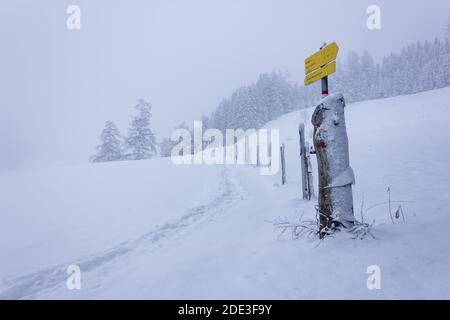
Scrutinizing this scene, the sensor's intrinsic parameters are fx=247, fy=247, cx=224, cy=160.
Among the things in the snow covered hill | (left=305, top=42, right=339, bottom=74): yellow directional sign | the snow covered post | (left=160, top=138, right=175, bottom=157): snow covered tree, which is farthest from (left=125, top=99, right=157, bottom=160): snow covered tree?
the snow covered post

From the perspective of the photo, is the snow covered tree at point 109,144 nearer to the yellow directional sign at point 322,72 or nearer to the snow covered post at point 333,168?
the yellow directional sign at point 322,72

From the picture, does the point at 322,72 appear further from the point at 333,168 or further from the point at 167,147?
the point at 167,147

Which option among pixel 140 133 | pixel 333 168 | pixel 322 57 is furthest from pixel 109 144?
pixel 333 168

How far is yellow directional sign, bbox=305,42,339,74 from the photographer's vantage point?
3.68m

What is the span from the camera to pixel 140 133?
1494 inches

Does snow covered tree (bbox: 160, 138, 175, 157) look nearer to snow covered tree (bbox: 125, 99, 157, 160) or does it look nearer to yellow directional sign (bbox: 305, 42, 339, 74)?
snow covered tree (bbox: 125, 99, 157, 160)

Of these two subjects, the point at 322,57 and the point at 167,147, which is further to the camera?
the point at 167,147

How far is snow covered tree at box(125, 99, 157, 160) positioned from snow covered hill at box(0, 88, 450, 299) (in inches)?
1219

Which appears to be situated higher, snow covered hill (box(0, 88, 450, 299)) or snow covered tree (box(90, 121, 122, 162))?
snow covered tree (box(90, 121, 122, 162))

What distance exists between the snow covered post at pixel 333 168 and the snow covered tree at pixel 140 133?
3735cm

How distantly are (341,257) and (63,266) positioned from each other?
384 cm

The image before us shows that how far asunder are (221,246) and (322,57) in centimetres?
334

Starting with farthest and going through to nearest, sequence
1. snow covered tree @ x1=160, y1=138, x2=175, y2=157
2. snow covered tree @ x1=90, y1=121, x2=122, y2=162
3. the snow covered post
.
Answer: snow covered tree @ x1=160, y1=138, x2=175, y2=157 → snow covered tree @ x1=90, y1=121, x2=122, y2=162 → the snow covered post
